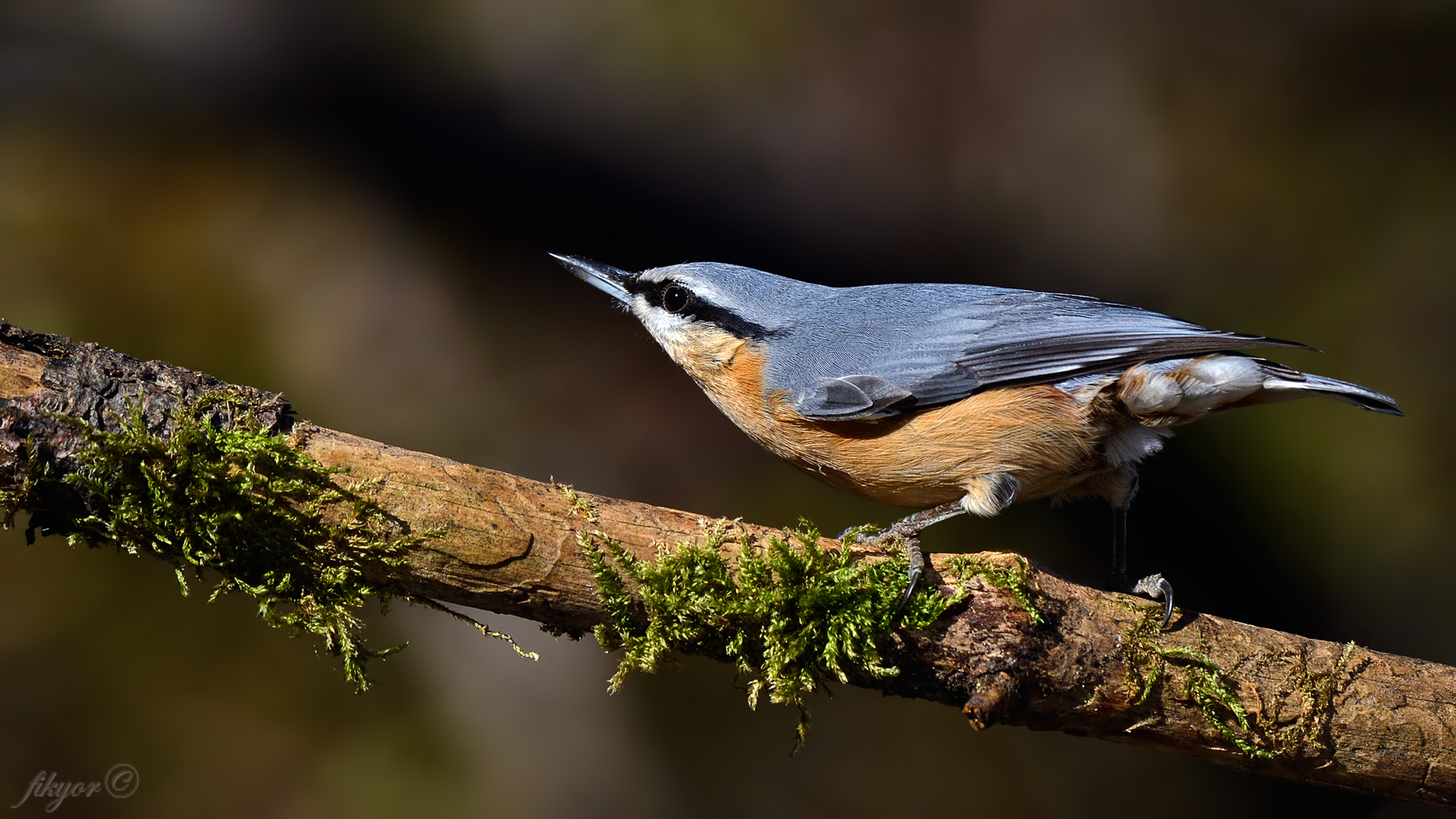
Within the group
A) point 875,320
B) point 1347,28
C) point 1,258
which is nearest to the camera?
point 875,320

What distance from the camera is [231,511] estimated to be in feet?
6.19

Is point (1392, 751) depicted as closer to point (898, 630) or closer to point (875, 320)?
point (898, 630)

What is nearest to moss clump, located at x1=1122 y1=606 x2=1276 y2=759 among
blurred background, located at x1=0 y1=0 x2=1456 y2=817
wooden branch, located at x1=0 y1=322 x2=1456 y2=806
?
wooden branch, located at x1=0 y1=322 x2=1456 y2=806

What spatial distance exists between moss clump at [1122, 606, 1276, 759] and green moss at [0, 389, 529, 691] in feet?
5.67

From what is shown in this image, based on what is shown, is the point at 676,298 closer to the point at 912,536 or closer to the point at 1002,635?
the point at 912,536

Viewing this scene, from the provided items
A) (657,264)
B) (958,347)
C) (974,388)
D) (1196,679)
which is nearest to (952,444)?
(974,388)

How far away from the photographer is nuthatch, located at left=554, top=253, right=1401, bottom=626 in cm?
270

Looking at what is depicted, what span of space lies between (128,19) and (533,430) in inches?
115

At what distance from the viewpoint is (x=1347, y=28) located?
17.9ft

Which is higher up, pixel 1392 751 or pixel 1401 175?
pixel 1401 175

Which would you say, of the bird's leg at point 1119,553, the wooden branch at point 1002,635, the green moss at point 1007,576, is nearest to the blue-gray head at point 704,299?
the wooden branch at point 1002,635

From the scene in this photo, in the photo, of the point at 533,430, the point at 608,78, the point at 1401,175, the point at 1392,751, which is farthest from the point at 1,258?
the point at 1401,175

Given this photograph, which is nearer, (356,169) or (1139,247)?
(356,169)

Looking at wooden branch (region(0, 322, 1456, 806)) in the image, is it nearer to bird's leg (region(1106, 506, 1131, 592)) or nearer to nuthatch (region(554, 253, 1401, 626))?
nuthatch (region(554, 253, 1401, 626))
